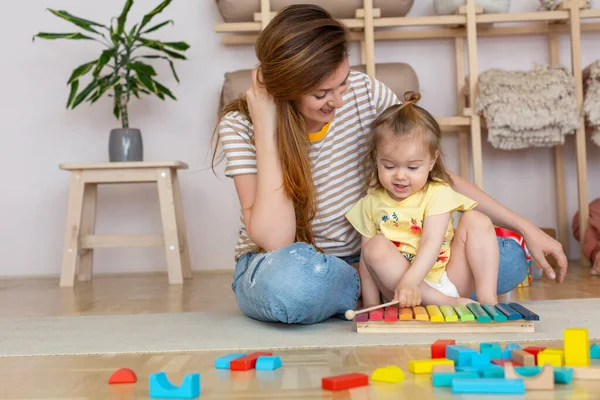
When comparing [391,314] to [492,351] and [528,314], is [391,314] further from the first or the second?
[492,351]

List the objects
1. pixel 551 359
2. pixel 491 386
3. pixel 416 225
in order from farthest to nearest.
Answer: pixel 416 225 → pixel 551 359 → pixel 491 386

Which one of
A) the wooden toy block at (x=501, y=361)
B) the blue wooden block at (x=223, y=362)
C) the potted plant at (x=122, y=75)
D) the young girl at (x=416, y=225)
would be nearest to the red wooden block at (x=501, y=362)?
the wooden toy block at (x=501, y=361)

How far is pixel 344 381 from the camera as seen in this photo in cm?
85

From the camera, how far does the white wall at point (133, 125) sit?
2.85m

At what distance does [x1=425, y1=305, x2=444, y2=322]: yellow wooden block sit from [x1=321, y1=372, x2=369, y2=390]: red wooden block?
0.37 m

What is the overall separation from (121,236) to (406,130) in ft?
4.69

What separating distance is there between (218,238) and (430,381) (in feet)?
6.78

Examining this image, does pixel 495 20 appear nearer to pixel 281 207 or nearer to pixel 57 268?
pixel 281 207

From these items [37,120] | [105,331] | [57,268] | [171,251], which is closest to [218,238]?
[171,251]

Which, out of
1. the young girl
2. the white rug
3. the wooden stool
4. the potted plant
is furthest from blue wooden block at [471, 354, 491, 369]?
the potted plant

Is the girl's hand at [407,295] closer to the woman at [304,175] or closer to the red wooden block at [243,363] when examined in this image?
the woman at [304,175]

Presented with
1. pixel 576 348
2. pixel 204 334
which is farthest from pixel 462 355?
pixel 204 334

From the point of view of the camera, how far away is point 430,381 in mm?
875

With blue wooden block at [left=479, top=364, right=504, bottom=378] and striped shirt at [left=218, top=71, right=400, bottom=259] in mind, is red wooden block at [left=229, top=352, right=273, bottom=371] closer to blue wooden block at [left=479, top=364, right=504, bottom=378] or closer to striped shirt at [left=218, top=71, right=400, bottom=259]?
blue wooden block at [left=479, top=364, right=504, bottom=378]
